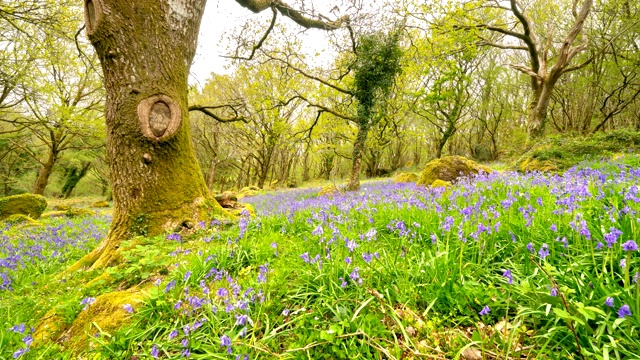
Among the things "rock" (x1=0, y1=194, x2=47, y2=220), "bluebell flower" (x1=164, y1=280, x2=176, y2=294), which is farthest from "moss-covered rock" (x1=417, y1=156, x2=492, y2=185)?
"rock" (x1=0, y1=194, x2=47, y2=220)

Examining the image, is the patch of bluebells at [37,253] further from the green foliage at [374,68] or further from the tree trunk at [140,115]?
the green foliage at [374,68]

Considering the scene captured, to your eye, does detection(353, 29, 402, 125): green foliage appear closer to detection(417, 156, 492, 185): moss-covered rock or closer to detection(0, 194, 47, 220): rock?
detection(417, 156, 492, 185): moss-covered rock

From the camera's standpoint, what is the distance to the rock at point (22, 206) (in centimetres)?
1274

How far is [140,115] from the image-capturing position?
3955 mm

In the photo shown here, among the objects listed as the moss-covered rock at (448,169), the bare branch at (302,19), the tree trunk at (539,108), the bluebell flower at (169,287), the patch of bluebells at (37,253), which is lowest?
the patch of bluebells at (37,253)

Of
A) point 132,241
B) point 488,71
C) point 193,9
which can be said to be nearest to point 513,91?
point 488,71

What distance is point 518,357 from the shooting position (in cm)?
154

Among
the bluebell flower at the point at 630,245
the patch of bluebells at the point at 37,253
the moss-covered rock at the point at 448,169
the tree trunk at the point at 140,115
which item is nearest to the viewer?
the bluebell flower at the point at 630,245

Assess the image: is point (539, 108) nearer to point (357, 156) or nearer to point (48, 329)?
point (357, 156)

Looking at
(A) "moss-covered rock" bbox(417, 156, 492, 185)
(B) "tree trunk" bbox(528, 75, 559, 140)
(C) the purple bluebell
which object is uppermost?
(B) "tree trunk" bbox(528, 75, 559, 140)

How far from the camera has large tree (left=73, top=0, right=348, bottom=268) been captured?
3.92 m

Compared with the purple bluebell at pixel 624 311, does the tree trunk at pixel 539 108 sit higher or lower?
higher

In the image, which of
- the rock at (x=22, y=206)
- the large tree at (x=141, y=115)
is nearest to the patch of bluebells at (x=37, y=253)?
the large tree at (x=141, y=115)

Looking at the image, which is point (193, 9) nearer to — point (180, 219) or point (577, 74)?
point (180, 219)
